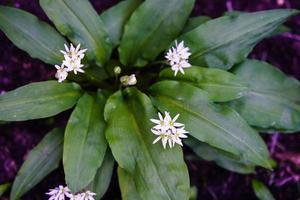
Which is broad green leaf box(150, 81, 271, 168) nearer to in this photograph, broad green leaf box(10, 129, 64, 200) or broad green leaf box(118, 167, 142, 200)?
broad green leaf box(118, 167, 142, 200)

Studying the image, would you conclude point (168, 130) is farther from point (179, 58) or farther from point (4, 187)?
point (4, 187)

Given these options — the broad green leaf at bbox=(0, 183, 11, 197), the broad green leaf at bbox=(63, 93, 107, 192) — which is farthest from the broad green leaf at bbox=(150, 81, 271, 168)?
the broad green leaf at bbox=(0, 183, 11, 197)

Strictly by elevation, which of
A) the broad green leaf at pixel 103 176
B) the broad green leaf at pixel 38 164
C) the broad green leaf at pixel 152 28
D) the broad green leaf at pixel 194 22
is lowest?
the broad green leaf at pixel 103 176

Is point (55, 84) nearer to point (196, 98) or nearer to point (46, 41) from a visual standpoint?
point (46, 41)

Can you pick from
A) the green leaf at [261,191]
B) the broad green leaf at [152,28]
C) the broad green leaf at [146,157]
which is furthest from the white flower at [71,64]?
the green leaf at [261,191]

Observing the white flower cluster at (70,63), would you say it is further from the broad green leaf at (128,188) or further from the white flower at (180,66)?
the broad green leaf at (128,188)

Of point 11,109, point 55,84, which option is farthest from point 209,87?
point 11,109
